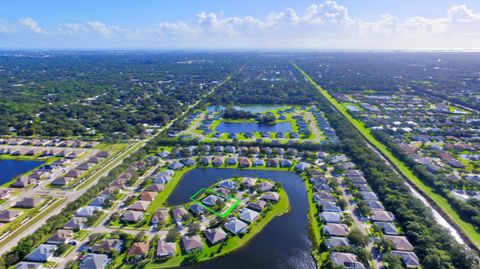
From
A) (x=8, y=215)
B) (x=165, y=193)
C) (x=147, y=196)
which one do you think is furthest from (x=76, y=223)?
(x=165, y=193)

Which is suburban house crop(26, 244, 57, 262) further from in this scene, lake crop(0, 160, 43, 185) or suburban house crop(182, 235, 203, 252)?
lake crop(0, 160, 43, 185)

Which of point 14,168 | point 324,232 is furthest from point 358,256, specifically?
point 14,168

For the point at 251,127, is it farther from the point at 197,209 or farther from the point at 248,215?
the point at 248,215

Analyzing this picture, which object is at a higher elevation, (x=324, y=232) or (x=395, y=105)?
(x=395, y=105)

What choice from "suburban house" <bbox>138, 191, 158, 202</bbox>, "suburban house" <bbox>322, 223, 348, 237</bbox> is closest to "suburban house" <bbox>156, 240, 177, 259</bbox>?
"suburban house" <bbox>138, 191, 158, 202</bbox>

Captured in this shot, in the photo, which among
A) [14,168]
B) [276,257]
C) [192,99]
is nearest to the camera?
[276,257]

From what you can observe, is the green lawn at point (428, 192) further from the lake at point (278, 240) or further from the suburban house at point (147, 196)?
the suburban house at point (147, 196)

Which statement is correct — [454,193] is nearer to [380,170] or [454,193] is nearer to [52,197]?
[380,170]
